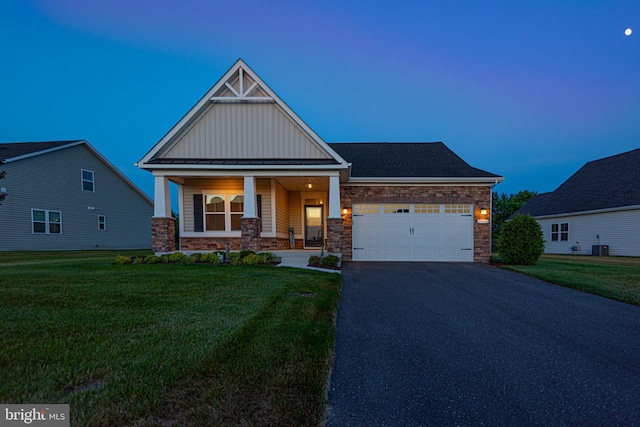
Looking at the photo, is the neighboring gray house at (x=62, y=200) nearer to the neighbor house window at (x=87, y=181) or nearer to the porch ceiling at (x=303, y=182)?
the neighbor house window at (x=87, y=181)

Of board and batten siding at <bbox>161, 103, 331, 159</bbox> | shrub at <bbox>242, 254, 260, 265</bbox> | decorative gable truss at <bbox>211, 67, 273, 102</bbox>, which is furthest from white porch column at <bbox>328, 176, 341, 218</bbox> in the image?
decorative gable truss at <bbox>211, 67, 273, 102</bbox>

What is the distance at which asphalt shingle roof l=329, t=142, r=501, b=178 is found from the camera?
39.1 ft

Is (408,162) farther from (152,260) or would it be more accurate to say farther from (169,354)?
(169,354)

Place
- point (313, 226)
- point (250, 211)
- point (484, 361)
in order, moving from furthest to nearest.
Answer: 1. point (313, 226)
2. point (250, 211)
3. point (484, 361)

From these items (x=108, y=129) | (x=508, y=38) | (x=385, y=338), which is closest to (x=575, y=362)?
(x=385, y=338)

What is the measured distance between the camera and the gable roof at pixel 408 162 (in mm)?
11773

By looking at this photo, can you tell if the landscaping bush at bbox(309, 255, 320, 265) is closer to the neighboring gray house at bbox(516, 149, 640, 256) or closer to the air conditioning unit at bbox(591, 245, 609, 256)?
the neighboring gray house at bbox(516, 149, 640, 256)

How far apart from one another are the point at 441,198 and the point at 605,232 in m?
13.4

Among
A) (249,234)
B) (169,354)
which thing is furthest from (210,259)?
(169,354)

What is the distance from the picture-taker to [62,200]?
57.4 feet

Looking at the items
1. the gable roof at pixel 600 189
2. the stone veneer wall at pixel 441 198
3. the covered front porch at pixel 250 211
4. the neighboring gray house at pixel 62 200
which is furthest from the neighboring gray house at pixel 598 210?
the neighboring gray house at pixel 62 200

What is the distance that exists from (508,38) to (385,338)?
953 inches

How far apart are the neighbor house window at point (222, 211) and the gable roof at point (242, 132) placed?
6.43ft

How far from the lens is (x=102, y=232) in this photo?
20.0m
